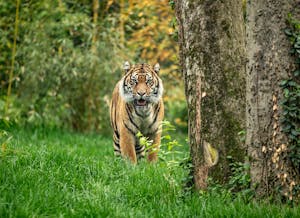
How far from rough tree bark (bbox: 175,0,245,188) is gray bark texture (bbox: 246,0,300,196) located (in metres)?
0.32

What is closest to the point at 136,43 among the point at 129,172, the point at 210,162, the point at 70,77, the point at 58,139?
the point at 70,77

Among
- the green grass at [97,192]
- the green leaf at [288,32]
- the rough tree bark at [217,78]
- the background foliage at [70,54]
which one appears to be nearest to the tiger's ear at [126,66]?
the green grass at [97,192]

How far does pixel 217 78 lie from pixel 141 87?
3.26 m

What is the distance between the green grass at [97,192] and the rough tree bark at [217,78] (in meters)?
0.43

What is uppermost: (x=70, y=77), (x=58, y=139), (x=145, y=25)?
(x=145, y=25)

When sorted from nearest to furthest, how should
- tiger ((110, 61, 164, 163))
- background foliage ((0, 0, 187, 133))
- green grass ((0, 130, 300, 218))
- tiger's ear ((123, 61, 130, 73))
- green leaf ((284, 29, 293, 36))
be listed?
green grass ((0, 130, 300, 218)) → green leaf ((284, 29, 293, 36)) → tiger ((110, 61, 164, 163)) → tiger's ear ((123, 61, 130, 73)) → background foliage ((0, 0, 187, 133))

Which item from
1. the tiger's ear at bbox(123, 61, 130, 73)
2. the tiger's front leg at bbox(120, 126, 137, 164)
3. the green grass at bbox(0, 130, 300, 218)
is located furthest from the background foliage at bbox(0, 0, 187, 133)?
the green grass at bbox(0, 130, 300, 218)

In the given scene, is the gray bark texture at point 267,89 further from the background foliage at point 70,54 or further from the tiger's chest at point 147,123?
the background foliage at point 70,54

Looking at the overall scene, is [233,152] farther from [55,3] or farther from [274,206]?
[55,3]

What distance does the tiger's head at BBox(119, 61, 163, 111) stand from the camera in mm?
8258

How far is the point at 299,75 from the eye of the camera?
459 centimetres

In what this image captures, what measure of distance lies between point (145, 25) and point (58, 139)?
15.2 feet

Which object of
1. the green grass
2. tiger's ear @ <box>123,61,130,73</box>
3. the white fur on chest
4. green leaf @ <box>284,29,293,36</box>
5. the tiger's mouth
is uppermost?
green leaf @ <box>284,29,293,36</box>

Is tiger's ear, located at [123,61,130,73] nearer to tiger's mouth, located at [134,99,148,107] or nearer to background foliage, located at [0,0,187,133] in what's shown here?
tiger's mouth, located at [134,99,148,107]
